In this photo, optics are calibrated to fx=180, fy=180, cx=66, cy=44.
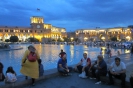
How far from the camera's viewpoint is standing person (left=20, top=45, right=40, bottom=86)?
18.8 feet

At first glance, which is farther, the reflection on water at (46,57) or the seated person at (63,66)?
the reflection on water at (46,57)

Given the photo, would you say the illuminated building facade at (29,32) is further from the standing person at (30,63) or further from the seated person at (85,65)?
the standing person at (30,63)

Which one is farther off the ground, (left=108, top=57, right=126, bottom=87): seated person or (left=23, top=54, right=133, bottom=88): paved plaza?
(left=108, top=57, right=126, bottom=87): seated person

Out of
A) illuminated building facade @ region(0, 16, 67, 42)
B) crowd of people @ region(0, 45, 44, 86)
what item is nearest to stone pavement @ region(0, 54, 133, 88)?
crowd of people @ region(0, 45, 44, 86)

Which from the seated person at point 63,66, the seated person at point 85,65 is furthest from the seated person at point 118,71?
the seated person at point 63,66

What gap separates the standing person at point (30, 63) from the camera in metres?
5.73

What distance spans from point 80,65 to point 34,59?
98.3 inches

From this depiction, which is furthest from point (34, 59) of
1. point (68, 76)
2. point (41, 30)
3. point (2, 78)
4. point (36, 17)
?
point (36, 17)

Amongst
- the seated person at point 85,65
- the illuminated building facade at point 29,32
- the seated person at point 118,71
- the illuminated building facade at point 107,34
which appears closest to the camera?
the seated person at point 118,71

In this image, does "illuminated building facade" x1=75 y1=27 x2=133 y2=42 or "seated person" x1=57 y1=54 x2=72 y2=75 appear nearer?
"seated person" x1=57 y1=54 x2=72 y2=75

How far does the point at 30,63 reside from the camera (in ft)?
19.0

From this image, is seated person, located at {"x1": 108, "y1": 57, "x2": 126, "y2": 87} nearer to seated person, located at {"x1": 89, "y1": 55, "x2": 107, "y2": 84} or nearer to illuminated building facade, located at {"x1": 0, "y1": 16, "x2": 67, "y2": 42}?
seated person, located at {"x1": 89, "y1": 55, "x2": 107, "y2": 84}

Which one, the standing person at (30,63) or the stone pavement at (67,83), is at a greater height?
the standing person at (30,63)

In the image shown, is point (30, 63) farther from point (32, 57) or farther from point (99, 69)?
point (99, 69)
